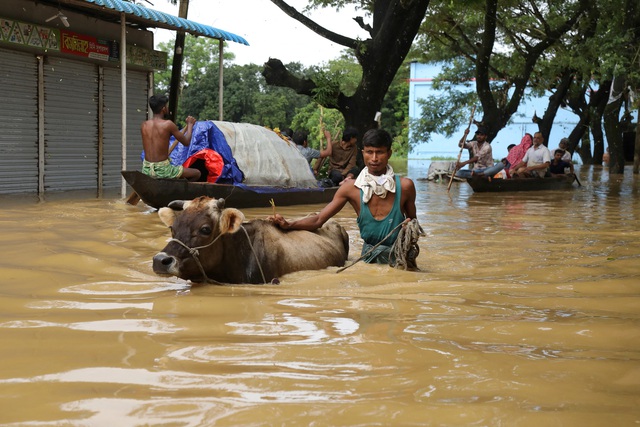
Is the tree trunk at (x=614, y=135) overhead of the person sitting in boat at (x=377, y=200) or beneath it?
overhead

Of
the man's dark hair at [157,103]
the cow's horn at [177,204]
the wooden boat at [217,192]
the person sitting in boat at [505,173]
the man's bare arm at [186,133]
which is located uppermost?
the man's dark hair at [157,103]

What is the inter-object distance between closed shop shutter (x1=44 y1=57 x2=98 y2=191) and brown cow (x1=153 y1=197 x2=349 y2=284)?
36.2 feet

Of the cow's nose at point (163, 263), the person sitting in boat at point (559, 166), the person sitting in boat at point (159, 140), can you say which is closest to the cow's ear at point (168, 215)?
the cow's nose at point (163, 263)

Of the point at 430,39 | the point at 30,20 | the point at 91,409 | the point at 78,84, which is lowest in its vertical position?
the point at 91,409

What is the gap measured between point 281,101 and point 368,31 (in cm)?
2707

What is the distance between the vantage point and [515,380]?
3.42 meters

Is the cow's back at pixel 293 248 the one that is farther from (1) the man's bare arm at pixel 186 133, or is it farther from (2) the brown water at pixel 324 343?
(1) the man's bare arm at pixel 186 133

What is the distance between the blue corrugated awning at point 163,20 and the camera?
13.4 m

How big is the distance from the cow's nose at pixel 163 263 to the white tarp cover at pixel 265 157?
300 inches

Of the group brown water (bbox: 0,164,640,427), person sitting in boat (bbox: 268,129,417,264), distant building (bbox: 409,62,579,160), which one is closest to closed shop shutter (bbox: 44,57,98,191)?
brown water (bbox: 0,164,640,427)

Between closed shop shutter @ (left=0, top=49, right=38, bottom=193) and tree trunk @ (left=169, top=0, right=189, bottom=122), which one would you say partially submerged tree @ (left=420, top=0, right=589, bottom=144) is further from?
closed shop shutter @ (left=0, top=49, right=38, bottom=193)

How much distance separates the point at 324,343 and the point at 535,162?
56.5ft

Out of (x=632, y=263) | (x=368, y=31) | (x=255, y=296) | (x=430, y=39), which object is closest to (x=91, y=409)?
(x=255, y=296)

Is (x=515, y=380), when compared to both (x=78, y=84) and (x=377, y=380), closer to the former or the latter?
(x=377, y=380)
